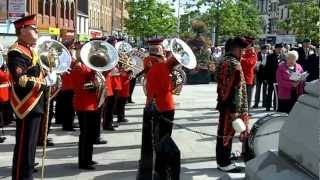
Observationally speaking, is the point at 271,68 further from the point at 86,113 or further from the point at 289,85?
the point at 86,113

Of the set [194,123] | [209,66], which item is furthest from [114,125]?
[209,66]

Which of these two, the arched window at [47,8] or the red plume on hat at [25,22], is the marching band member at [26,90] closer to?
the red plume on hat at [25,22]

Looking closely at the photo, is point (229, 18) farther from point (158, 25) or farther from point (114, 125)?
point (114, 125)

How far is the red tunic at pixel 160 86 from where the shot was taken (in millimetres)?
7109

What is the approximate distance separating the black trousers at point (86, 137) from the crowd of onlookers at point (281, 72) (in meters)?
1.92

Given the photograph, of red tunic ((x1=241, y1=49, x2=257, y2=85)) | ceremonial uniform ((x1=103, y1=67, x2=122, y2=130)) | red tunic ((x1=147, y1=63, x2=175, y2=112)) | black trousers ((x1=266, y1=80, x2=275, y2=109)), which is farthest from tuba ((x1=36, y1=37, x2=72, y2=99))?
black trousers ((x1=266, y1=80, x2=275, y2=109))

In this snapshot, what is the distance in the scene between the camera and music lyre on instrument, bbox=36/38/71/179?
6436 millimetres

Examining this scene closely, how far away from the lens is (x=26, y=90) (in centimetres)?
598

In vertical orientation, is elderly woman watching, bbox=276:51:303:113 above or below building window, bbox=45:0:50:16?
below

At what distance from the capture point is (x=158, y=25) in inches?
2266

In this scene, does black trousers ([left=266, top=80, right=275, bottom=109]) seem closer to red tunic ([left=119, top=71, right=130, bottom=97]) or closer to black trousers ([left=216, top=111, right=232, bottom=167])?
red tunic ([left=119, top=71, right=130, bottom=97])

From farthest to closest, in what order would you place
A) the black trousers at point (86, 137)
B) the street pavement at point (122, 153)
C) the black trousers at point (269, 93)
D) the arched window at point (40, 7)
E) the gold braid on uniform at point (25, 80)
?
the arched window at point (40, 7) → the black trousers at point (269, 93) → the black trousers at point (86, 137) → the street pavement at point (122, 153) → the gold braid on uniform at point (25, 80)

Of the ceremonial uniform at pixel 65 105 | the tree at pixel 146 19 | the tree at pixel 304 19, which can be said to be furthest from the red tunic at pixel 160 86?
the tree at pixel 146 19

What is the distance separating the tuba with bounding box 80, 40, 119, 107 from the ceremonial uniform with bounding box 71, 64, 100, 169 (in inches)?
2.8
